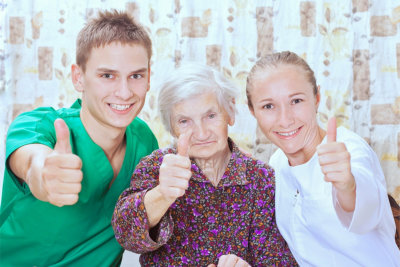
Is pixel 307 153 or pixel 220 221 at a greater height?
pixel 307 153

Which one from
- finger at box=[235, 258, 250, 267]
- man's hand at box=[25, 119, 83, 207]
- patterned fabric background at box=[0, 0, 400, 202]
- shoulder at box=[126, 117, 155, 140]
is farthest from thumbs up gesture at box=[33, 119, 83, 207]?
patterned fabric background at box=[0, 0, 400, 202]

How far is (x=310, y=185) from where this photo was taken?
1296 mm

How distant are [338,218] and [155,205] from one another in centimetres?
50

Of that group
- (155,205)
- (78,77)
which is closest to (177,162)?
(155,205)

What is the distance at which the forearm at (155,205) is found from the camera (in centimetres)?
118

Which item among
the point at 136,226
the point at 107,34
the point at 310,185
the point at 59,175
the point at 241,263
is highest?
the point at 107,34

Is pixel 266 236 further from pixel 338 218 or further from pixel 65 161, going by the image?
pixel 65 161

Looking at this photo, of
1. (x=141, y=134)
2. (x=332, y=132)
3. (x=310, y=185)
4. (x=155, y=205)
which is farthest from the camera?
(x=141, y=134)

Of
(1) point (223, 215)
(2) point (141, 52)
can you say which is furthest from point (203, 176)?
(2) point (141, 52)

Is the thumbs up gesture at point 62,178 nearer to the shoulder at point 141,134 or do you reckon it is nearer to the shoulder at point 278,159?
the shoulder at point 141,134

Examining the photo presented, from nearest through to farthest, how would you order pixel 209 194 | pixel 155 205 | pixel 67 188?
pixel 67 188
pixel 155 205
pixel 209 194

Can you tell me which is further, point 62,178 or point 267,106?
point 267,106

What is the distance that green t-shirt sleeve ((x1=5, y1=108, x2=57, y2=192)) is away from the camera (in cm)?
129

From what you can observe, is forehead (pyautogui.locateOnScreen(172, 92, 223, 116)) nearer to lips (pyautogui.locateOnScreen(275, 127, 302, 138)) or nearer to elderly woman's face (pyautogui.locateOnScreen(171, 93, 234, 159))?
elderly woman's face (pyautogui.locateOnScreen(171, 93, 234, 159))
